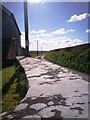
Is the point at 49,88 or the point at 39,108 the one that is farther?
the point at 49,88

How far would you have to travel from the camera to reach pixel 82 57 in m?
11.1

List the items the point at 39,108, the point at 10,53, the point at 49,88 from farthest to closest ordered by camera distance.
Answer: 1. the point at 10,53
2. the point at 49,88
3. the point at 39,108

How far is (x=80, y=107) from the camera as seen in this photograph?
4023 mm

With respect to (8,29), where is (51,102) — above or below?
below

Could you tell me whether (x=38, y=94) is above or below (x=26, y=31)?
below

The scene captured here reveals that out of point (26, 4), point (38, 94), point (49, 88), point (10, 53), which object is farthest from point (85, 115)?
point (26, 4)

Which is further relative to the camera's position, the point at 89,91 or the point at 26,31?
the point at 26,31

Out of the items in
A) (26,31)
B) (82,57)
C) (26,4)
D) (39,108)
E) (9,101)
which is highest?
(26,4)

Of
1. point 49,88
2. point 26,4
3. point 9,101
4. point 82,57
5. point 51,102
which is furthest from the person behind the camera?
point 26,4

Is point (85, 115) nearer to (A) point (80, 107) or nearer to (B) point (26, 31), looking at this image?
(A) point (80, 107)

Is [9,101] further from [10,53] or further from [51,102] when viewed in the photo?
[10,53]

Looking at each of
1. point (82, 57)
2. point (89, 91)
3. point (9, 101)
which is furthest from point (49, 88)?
point (82, 57)

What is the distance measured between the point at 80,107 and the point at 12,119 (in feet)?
4.27

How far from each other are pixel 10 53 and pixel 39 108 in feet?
63.6
